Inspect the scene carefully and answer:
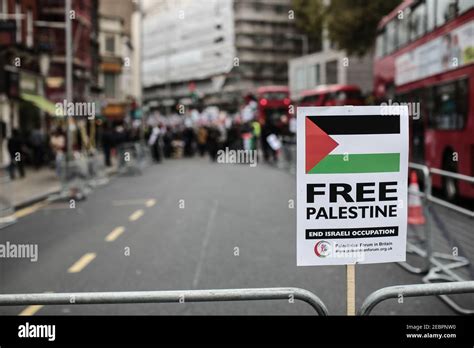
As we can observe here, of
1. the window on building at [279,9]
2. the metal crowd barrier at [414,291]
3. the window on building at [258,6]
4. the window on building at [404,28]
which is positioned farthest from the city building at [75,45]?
the window on building at [279,9]

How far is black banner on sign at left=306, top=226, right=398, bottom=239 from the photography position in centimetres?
371

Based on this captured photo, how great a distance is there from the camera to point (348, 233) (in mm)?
3727

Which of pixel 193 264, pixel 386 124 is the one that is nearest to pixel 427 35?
pixel 193 264

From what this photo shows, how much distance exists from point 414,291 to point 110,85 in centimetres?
6954

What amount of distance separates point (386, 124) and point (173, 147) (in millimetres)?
39116

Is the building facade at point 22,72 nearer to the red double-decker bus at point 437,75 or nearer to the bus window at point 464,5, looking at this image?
the red double-decker bus at point 437,75

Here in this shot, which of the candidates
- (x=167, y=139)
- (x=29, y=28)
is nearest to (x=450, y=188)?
(x=29, y=28)

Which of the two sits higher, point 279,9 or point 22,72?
point 279,9

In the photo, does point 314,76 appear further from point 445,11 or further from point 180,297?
point 180,297

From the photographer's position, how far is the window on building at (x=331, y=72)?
61950mm

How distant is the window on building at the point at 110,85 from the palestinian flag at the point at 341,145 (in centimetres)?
6802

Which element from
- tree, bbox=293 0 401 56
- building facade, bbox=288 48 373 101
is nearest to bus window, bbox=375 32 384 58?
tree, bbox=293 0 401 56

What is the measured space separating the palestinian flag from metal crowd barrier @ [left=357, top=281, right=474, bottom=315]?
61 cm

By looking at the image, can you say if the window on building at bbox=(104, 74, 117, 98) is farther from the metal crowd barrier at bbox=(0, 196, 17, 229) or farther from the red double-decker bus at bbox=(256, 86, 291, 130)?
the metal crowd barrier at bbox=(0, 196, 17, 229)
